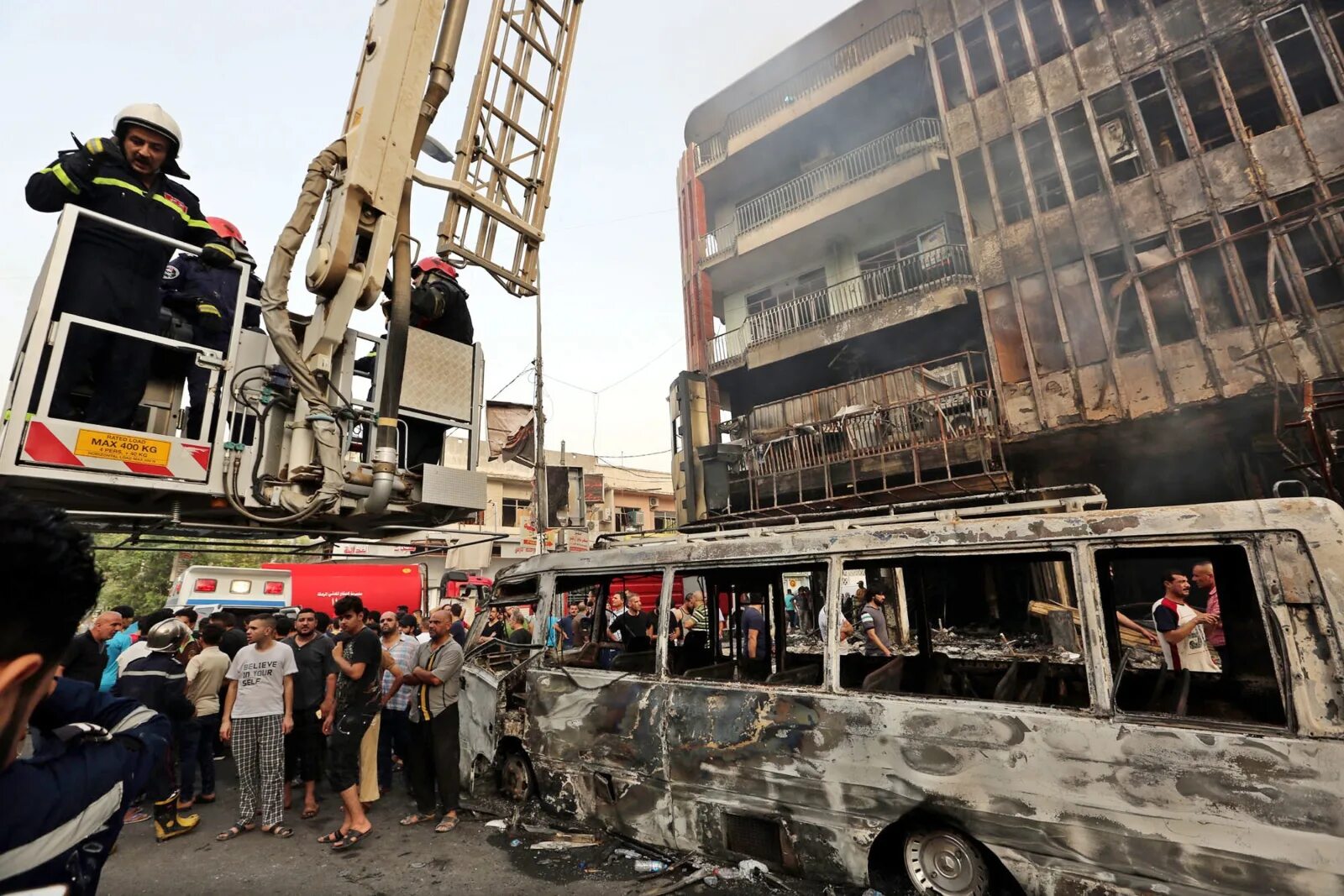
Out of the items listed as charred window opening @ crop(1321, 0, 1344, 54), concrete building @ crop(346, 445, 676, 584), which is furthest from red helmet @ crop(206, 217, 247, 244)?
concrete building @ crop(346, 445, 676, 584)

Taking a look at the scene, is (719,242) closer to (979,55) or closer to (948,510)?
(979,55)

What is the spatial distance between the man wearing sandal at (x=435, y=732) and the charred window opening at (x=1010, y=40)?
48.0 feet

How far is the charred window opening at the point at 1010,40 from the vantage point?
41.5 feet

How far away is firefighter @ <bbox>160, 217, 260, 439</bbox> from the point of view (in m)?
4.30

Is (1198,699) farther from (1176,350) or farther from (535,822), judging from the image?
(1176,350)

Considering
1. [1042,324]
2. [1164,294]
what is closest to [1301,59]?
[1164,294]

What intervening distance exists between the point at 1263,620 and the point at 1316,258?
33.8 feet

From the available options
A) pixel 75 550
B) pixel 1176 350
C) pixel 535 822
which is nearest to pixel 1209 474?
pixel 1176 350

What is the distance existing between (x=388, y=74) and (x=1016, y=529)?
212 inches

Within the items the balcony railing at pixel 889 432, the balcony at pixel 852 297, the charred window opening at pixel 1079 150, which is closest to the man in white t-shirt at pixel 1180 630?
the balcony railing at pixel 889 432

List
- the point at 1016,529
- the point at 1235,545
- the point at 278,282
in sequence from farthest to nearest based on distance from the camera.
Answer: the point at 278,282, the point at 1016,529, the point at 1235,545

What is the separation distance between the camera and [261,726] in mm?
5043

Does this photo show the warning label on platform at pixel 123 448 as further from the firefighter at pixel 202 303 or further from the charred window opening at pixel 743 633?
the charred window opening at pixel 743 633

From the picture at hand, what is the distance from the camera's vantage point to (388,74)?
485cm
